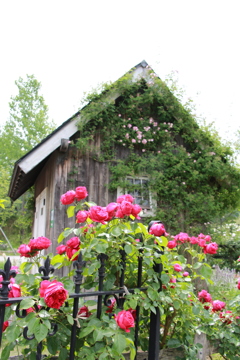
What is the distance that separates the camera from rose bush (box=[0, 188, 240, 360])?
129cm

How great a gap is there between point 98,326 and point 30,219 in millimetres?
9014

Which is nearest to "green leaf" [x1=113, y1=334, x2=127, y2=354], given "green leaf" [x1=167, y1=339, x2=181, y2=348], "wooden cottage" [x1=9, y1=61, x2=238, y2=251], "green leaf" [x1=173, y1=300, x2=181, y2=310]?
"green leaf" [x1=173, y1=300, x2=181, y2=310]

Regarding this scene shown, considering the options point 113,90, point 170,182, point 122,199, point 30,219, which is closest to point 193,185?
point 170,182

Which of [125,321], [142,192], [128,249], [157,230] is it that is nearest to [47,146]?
[142,192]

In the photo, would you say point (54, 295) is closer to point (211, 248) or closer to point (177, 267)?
point (177, 267)

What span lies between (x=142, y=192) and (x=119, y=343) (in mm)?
4820

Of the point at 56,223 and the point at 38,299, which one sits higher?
the point at 56,223

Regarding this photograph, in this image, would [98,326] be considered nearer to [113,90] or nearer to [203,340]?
[203,340]

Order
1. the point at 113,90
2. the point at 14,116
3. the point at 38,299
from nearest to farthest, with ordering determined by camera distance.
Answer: the point at 38,299 < the point at 113,90 < the point at 14,116

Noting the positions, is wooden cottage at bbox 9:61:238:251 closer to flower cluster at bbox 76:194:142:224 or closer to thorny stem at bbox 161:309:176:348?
thorny stem at bbox 161:309:176:348

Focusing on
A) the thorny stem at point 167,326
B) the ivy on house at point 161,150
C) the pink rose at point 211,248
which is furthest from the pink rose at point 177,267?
the ivy on house at point 161,150

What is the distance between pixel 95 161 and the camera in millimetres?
5996

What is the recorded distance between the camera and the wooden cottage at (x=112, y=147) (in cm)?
562

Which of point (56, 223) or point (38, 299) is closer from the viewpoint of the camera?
point (38, 299)
